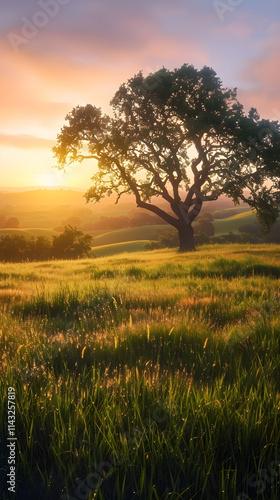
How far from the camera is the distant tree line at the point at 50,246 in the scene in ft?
132

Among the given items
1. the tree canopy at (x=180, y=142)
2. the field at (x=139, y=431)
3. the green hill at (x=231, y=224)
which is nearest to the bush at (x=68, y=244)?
the tree canopy at (x=180, y=142)

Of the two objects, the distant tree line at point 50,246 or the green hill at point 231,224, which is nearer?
the distant tree line at point 50,246

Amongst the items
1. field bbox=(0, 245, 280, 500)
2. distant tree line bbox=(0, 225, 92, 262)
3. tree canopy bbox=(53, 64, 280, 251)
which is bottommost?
field bbox=(0, 245, 280, 500)

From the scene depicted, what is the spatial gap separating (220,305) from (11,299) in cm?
393

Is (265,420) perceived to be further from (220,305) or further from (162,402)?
(220,305)

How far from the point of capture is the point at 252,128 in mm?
26500

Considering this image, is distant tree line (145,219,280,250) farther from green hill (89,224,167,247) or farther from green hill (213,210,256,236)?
green hill (89,224,167,247)

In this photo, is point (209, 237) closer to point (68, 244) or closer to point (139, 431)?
point (68, 244)

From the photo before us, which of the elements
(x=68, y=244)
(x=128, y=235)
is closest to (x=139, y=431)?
(x=68, y=244)

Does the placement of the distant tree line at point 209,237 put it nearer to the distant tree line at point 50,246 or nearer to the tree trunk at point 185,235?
the distant tree line at point 50,246

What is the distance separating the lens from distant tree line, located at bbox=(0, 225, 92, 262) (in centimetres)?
4009

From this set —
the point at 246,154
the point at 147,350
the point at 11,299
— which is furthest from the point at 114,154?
the point at 147,350

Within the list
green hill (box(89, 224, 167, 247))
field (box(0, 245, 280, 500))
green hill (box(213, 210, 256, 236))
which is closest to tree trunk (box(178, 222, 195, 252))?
field (box(0, 245, 280, 500))

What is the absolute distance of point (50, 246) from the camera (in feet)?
139
